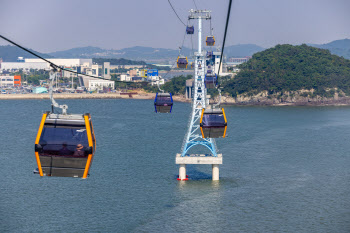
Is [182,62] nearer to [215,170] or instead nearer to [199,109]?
[199,109]

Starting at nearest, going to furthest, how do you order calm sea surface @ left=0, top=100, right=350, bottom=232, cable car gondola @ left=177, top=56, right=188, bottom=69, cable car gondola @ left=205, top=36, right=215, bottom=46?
1. calm sea surface @ left=0, top=100, right=350, bottom=232
2. cable car gondola @ left=177, top=56, right=188, bottom=69
3. cable car gondola @ left=205, top=36, right=215, bottom=46

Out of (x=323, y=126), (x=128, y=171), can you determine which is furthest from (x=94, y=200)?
(x=323, y=126)

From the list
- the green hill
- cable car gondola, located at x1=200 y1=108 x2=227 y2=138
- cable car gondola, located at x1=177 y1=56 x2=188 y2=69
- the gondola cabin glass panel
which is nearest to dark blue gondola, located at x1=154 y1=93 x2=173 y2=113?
cable car gondola, located at x1=177 y1=56 x2=188 y2=69

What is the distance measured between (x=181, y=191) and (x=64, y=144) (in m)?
26.2

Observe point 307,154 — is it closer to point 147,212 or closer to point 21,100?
point 147,212

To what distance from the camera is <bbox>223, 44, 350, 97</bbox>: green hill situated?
572ft

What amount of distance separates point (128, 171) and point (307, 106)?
396 feet

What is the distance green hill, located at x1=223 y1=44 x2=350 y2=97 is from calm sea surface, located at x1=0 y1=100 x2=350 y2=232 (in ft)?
326

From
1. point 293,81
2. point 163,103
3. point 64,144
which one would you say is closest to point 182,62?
point 163,103

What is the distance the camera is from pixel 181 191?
4528 centimetres

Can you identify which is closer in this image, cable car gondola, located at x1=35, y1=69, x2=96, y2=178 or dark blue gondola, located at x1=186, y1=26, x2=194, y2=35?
cable car gondola, located at x1=35, y1=69, x2=96, y2=178

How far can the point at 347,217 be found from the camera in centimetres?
3941

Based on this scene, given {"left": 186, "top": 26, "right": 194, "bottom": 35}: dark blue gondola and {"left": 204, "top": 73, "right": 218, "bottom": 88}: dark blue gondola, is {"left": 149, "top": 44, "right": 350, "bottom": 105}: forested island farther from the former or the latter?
{"left": 186, "top": 26, "right": 194, "bottom": 35}: dark blue gondola

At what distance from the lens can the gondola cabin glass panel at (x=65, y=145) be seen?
19.5m
